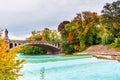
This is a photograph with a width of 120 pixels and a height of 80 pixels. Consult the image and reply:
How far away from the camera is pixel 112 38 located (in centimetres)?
6600

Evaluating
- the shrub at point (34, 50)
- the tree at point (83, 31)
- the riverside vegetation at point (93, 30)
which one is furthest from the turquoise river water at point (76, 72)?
the shrub at point (34, 50)

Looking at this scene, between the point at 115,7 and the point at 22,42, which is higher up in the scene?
the point at 115,7

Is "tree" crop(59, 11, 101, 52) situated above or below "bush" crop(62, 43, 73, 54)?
above

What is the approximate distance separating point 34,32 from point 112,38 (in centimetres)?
4361

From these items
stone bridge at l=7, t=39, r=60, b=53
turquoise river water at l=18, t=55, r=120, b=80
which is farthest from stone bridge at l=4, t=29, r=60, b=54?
turquoise river water at l=18, t=55, r=120, b=80

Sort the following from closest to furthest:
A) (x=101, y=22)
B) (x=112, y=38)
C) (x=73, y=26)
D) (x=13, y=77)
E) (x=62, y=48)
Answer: (x=13, y=77) < (x=112, y=38) < (x=101, y=22) < (x=73, y=26) < (x=62, y=48)

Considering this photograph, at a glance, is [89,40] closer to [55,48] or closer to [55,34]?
[55,48]

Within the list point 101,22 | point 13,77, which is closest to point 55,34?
point 101,22

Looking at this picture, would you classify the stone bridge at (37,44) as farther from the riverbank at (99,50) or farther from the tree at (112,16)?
the tree at (112,16)

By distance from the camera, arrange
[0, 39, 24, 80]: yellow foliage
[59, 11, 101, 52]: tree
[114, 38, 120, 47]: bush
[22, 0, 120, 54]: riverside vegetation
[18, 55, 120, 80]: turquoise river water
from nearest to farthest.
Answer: [0, 39, 24, 80]: yellow foliage → [18, 55, 120, 80]: turquoise river water → [114, 38, 120, 47]: bush → [22, 0, 120, 54]: riverside vegetation → [59, 11, 101, 52]: tree

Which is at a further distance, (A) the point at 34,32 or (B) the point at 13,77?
(A) the point at 34,32

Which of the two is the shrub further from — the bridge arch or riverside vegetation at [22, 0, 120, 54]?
riverside vegetation at [22, 0, 120, 54]

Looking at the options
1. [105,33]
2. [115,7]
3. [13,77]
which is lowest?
[13,77]

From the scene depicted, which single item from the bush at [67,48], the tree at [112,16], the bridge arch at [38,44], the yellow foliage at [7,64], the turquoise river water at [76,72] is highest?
the tree at [112,16]
